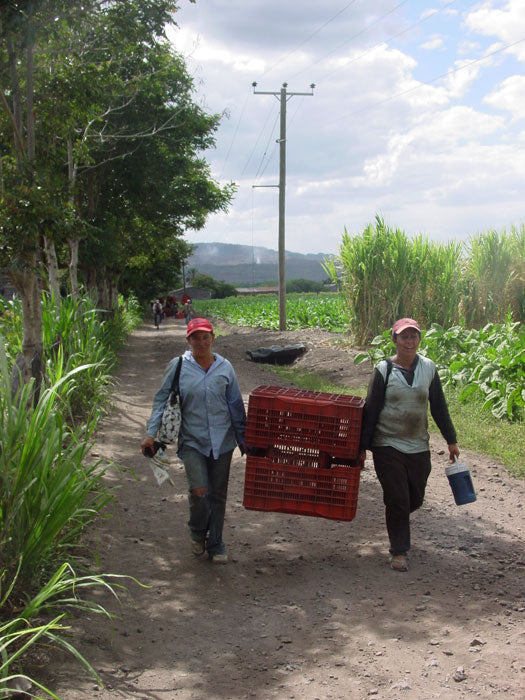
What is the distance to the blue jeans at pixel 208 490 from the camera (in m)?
5.00

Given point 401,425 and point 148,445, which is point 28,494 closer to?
point 148,445

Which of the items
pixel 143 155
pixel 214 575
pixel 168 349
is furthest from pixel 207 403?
pixel 168 349

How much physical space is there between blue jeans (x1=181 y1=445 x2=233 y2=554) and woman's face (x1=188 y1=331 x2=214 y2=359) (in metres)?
0.66

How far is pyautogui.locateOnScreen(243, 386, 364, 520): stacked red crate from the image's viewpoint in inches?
186

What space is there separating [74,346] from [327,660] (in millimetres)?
6762

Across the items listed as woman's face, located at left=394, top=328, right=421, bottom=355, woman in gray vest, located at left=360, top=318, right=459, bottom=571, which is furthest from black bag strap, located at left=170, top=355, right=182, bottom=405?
woman's face, located at left=394, top=328, right=421, bottom=355

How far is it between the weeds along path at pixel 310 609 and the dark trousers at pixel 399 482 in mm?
255

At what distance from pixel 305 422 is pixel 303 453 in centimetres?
29

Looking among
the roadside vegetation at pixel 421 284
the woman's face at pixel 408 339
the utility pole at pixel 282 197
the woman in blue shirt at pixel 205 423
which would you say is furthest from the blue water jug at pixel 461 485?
the utility pole at pixel 282 197

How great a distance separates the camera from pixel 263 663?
3.76 meters

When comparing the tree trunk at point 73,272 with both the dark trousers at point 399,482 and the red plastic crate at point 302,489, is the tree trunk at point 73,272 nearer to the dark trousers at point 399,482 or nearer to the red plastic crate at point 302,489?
the red plastic crate at point 302,489

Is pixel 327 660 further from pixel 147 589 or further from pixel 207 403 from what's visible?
pixel 207 403

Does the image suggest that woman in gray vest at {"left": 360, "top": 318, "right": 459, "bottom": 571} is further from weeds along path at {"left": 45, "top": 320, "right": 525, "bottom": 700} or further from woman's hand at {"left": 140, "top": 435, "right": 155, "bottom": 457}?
woman's hand at {"left": 140, "top": 435, "right": 155, "bottom": 457}

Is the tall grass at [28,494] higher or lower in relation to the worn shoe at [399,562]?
higher
